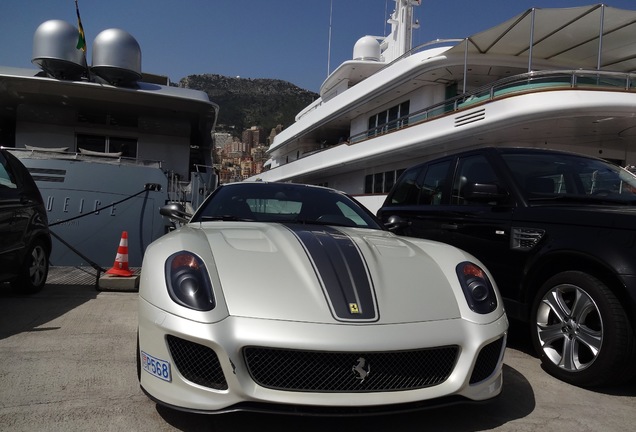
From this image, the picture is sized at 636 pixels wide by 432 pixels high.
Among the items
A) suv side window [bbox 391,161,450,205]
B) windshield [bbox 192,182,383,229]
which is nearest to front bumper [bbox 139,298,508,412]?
windshield [bbox 192,182,383,229]

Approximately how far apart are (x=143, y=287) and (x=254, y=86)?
13231cm

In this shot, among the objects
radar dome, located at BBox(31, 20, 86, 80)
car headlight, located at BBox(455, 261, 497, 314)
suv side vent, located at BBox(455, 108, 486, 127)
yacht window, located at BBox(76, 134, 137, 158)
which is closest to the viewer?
car headlight, located at BBox(455, 261, 497, 314)

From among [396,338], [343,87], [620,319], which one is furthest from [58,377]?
[343,87]

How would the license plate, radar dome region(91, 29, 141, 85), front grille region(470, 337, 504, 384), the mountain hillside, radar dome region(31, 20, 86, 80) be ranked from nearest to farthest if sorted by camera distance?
the license plate → front grille region(470, 337, 504, 384) → radar dome region(31, 20, 86, 80) → radar dome region(91, 29, 141, 85) → the mountain hillside

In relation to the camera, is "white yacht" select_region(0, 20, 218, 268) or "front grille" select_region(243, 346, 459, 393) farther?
"white yacht" select_region(0, 20, 218, 268)

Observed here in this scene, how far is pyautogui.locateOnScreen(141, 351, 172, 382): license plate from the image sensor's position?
2109mm

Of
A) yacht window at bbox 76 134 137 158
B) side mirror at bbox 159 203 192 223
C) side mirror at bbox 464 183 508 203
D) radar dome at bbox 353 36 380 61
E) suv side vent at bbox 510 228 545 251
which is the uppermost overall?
radar dome at bbox 353 36 380 61

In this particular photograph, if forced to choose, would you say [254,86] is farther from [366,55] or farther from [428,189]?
[428,189]

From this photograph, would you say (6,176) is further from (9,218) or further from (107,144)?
(107,144)

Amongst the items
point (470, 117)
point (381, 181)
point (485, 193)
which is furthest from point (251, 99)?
point (485, 193)

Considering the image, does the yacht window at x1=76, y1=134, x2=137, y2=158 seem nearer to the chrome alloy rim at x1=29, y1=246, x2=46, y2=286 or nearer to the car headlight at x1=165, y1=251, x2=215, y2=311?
the chrome alloy rim at x1=29, y1=246, x2=46, y2=286

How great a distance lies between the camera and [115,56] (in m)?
10.6

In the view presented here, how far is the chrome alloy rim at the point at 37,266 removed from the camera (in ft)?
17.3

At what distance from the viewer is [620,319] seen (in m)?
2.78
